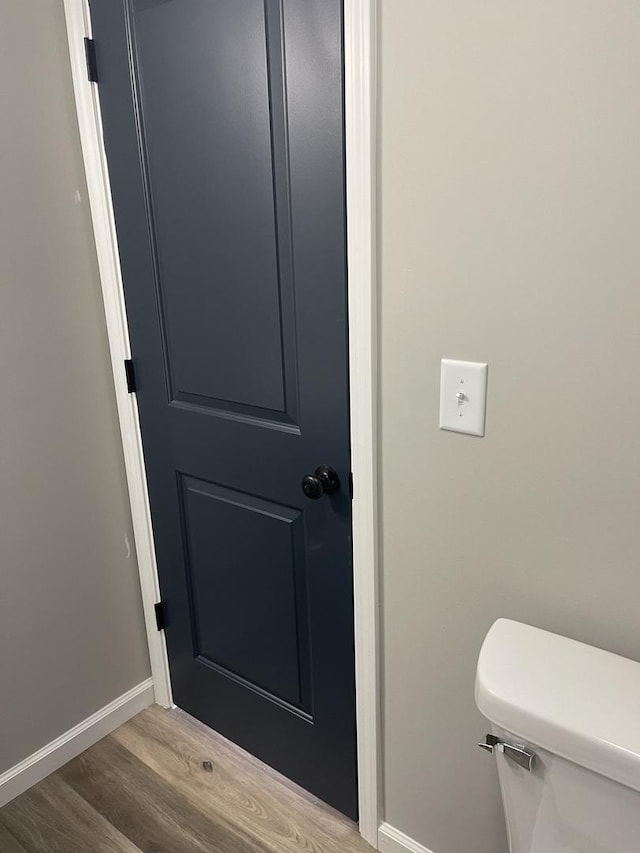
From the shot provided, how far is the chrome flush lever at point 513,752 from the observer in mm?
922

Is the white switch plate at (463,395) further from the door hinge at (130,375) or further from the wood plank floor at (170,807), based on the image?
the wood plank floor at (170,807)

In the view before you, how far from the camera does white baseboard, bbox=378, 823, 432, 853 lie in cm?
144

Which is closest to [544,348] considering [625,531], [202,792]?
[625,531]

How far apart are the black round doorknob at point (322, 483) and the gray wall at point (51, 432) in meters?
0.71

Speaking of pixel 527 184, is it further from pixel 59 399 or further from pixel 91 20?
pixel 59 399

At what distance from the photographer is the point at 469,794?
129 centimetres

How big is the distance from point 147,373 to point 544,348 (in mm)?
1035

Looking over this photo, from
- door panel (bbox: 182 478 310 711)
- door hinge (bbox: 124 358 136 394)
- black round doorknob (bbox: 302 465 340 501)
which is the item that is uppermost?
door hinge (bbox: 124 358 136 394)

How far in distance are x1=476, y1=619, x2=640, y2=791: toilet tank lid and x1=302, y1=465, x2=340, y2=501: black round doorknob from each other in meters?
0.44

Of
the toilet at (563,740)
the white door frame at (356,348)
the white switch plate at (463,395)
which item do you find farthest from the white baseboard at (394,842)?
the white switch plate at (463,395)

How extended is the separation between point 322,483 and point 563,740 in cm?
64

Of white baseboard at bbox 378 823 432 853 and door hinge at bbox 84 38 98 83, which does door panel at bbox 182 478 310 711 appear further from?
door hinge at bbox 84 38 98 83

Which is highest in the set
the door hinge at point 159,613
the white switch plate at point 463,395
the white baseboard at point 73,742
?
the white switch plate at point 463,395

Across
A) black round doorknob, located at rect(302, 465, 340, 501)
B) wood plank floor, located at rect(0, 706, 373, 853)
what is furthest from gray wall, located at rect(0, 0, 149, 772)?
black round doorknob, located at rect(302, 465, 340, 501)
